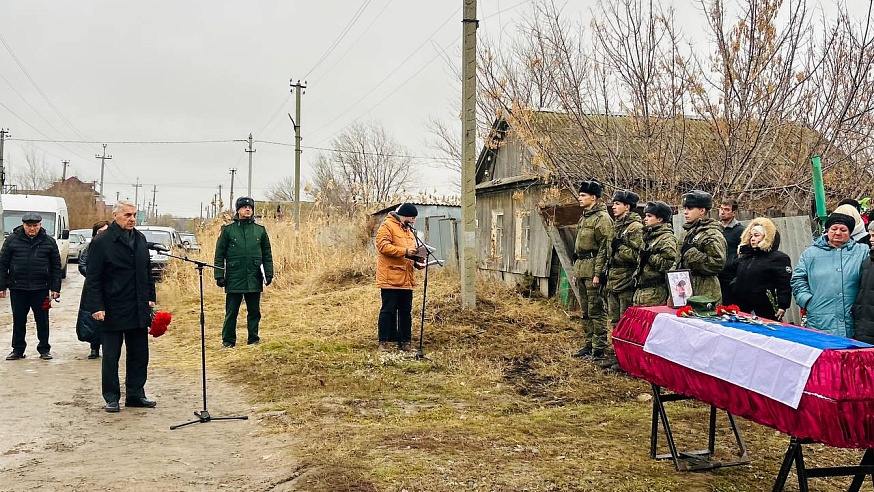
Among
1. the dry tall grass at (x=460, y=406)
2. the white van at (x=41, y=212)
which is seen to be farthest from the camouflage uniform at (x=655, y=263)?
the white van at (x=41, y=212)

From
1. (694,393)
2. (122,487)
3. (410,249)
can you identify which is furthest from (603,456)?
(410,249)

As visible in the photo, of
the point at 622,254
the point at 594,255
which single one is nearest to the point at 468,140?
the point at 594,255

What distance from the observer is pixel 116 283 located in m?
6.55

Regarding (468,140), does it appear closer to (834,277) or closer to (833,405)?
(834,277)

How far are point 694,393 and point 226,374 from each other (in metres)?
5.46

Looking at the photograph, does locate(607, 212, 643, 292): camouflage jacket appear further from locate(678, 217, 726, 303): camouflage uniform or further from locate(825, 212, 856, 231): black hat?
locate(825, 212, 856, 231): black hat

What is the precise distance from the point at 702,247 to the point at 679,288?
5.45 ft

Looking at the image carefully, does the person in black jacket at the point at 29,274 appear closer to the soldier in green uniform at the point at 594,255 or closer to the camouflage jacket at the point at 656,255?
the soldier in green uniform at the point at 594,255

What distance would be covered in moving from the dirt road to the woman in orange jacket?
2.15m

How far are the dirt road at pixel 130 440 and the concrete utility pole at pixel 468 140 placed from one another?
4.63 m

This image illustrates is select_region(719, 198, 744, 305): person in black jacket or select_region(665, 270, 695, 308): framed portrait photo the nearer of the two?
select_region(665, 270, 695, 308): framed portrait photo

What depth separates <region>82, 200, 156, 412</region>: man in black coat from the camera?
21.3 ft

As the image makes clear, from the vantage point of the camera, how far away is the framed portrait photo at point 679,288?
16.7ft

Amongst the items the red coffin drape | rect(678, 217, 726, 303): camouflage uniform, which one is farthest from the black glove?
the red coffin drape
